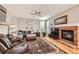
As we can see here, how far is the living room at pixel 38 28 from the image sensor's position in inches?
110

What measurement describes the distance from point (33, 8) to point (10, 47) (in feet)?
4.04

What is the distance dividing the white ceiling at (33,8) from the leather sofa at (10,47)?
784mm

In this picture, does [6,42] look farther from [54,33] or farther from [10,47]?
[54,33]

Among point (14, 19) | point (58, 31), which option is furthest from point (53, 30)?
point (14, 19)

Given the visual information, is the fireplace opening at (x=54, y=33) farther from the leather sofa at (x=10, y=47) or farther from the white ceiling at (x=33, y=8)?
the leather sofa at (x=10, y=47)

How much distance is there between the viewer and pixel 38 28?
9.93 ft

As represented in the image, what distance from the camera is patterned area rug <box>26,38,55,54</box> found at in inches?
114

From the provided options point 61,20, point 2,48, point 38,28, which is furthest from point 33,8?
point 2,48

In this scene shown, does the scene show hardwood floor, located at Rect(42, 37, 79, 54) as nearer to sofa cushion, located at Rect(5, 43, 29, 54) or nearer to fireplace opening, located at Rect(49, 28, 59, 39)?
fireplace opening, located at Rect(49, 28, 59, 39)

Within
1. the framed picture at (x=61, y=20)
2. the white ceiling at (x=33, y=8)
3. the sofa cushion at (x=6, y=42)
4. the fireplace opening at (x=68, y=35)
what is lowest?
the sofa cushion at (x=6, y=42)

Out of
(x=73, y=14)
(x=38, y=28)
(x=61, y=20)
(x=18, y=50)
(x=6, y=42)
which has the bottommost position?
(x=18, y=50)

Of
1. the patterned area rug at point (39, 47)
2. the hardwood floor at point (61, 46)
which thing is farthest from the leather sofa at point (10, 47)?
the hardwood floor at point (61, 46)

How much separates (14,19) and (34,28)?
2.02ft
